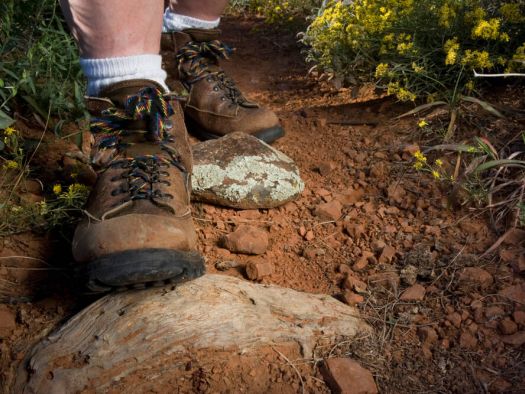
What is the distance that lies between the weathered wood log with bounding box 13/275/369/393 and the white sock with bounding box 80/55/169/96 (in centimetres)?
67

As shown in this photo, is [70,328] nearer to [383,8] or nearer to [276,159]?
[276,159]

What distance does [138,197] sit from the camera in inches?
65.3

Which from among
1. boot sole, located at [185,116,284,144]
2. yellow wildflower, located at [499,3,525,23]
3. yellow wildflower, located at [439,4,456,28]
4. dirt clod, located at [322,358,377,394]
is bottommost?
boot sole, located at [185,116,284,144]

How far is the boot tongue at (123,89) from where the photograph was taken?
1.70 meters

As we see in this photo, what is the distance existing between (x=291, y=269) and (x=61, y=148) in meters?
1.19

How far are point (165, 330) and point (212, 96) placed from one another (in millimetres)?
1439

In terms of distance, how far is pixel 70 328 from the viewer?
149 centimetres

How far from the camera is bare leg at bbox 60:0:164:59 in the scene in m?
1.63

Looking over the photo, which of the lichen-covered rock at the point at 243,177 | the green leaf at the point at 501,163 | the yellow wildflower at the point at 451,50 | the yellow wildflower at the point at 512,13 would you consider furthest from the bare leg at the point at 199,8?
the green leaf at the point at 501,163

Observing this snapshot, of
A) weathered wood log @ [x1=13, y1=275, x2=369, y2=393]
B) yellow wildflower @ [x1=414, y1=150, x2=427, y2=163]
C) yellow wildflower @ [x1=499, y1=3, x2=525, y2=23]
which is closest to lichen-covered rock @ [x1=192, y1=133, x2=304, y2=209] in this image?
yellow wildflower @ [x1=414, y1=150, x2=427, y2=163]

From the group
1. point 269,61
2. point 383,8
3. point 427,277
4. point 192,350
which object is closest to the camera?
point 192,350

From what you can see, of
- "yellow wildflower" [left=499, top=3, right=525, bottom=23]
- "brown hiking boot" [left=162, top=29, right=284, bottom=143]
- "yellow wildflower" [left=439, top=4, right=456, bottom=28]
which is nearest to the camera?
"yellow wildflower" [left=499, top=3, right=525, bottom=23]

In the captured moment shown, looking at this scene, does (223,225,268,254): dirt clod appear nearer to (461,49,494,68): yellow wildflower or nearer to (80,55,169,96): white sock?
(80,55,169,96): white sock

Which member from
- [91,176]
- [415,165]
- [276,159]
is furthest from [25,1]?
[415,165]
